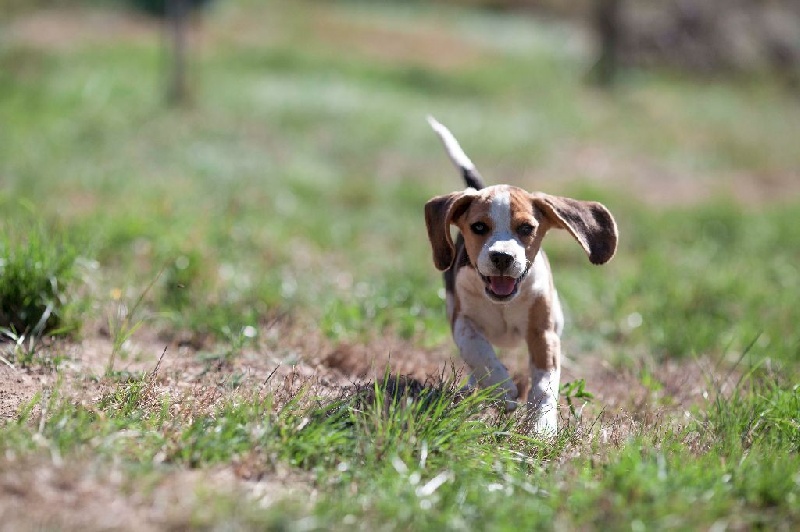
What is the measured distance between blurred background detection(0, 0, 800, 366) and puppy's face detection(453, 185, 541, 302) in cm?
151

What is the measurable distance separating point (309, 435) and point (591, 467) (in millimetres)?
1094

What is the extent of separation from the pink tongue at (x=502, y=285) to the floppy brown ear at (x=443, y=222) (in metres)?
0.27

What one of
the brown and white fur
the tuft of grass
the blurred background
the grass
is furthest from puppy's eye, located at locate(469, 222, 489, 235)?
the tuft of grass

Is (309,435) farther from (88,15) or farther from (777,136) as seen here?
(88,15)

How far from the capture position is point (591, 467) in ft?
11.7

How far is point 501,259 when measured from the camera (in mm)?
3805

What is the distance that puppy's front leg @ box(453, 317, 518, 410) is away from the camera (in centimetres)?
414

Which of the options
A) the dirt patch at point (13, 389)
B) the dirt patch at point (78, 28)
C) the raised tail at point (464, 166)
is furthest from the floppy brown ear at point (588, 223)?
the dirt patch at point (78, 28)

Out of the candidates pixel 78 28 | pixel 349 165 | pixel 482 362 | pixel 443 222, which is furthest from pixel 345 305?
pixel 78 28

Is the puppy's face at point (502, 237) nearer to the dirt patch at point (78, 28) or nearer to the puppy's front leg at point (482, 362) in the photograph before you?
the puppy's front leg at point (482, 362)

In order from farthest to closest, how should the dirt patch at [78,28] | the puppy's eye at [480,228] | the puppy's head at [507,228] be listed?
the dirt patch at [78,28]
the puppy's eye at [480,228]
the puppy's head at [507,228]

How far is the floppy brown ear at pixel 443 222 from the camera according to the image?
4.05 meters

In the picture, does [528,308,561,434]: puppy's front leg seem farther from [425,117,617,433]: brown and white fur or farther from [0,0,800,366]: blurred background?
[0,0,800,366]: blurred background

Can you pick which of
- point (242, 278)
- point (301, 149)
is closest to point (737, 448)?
point (242, 278)
